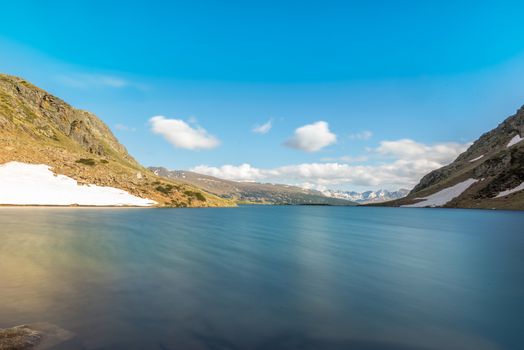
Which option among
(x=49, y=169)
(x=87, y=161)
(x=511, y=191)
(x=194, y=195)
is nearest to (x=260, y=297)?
(x=49, y=169)

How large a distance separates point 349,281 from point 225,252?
576 inches

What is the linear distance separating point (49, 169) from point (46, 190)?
54.8 ft

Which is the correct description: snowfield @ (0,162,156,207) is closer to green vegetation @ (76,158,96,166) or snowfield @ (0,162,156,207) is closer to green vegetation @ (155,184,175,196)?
green vegetation @ (76,158,96,166)

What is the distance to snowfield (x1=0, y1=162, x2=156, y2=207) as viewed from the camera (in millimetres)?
96537

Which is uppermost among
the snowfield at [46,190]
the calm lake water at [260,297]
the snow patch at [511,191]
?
the snow patch at [511,191]

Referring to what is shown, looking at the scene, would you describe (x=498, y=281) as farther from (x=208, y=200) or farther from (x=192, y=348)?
(x=208, y=200)

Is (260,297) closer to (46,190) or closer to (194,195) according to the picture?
(46,190)

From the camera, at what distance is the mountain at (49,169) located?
10388 centimetres

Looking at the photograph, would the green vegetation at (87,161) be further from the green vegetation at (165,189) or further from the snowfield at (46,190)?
the green vegetation at (165,189)

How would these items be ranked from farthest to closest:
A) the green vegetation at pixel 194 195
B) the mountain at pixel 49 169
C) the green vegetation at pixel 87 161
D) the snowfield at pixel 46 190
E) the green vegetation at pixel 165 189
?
the green vegetation at pixel 194 195
the green vegetation at pixel 165 189
the green vegetation at pixel 87 161
the mountain at pixel 49 169
the snowfield at pixel 46 190

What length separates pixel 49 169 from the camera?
118 meters

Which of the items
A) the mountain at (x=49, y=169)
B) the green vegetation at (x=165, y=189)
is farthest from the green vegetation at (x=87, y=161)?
the green vegetation at (x=165, y=189)

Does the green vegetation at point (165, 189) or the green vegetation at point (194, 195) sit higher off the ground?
the green vegetation at point (165, 189)

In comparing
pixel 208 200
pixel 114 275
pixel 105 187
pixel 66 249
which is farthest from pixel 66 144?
pixel 114 275
